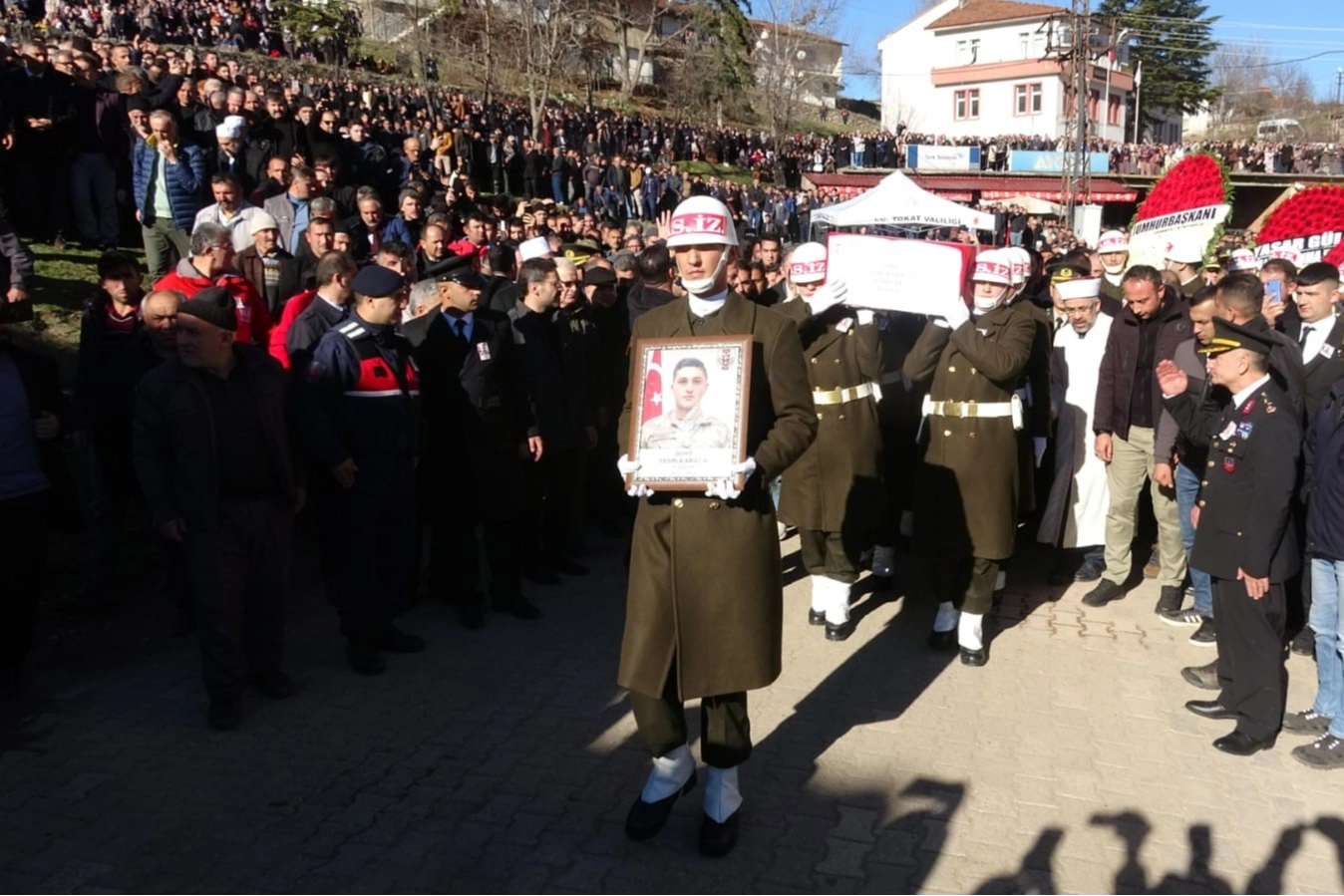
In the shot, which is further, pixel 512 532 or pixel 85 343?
pixel 512 532

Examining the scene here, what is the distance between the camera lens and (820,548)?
653 centimetres

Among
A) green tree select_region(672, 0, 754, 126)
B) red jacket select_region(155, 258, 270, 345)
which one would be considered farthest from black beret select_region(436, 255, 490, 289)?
green tree select_region(672, 0, 754, 126)

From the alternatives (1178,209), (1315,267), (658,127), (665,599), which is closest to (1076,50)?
(658,127)

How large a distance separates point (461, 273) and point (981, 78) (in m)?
72.4

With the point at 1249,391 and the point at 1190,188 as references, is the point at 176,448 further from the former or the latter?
the point at 1190,188

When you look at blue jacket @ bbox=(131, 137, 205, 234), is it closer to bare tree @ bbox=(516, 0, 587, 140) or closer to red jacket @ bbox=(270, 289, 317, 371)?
red jacket @ bbox=(270, 289, 317, 371)

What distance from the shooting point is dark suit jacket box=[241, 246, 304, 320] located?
7.76 metres

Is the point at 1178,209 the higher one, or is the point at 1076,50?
the point at 1076,50

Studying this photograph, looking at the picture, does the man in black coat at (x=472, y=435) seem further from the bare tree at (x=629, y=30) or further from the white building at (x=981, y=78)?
the white building at (x=981, y=78)

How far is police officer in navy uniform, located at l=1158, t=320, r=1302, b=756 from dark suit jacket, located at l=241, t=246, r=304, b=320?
6110 mm

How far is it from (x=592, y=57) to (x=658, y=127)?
44.9 feet

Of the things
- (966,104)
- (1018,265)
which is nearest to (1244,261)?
(1018,265)

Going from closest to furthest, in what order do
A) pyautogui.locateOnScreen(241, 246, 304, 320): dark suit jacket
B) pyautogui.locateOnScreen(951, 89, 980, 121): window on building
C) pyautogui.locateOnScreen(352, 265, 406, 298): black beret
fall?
pyautogui.locateOnScreen(352, 265, 406, 298): black beret
pyautogui.locateOnScreen(241, 246, 304, 320): dark suit jacket
pyautogui.locateOnScreen(951, 89, 980, 121): window on building

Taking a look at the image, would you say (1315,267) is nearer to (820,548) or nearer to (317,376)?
(820,548)
